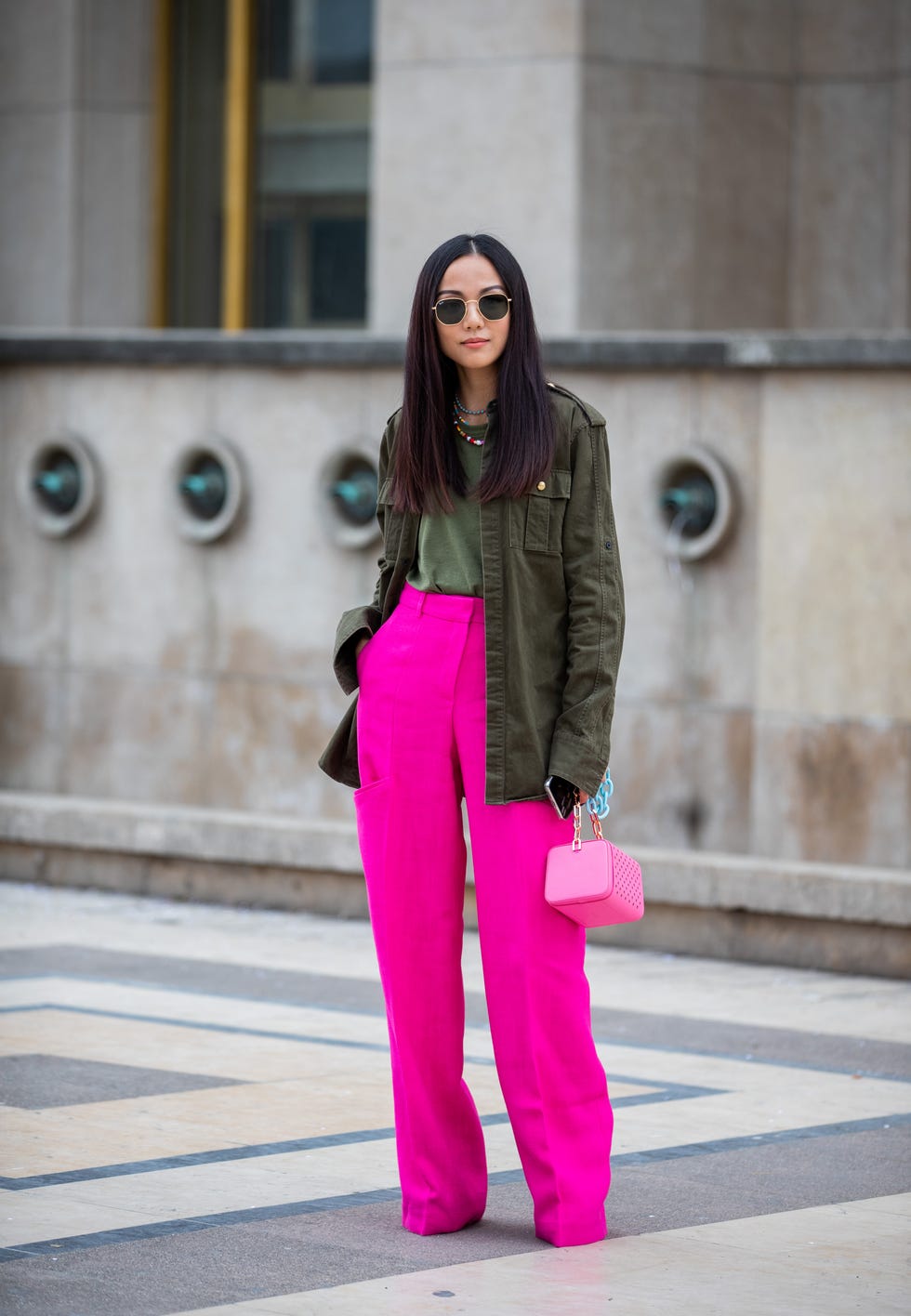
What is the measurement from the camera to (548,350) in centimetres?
1075

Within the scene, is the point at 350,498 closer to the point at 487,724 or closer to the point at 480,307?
the point at 480,307

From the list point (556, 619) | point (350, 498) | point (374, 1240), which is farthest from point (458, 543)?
point (350, 498)

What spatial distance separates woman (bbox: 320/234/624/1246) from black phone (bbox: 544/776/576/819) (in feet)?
0.09

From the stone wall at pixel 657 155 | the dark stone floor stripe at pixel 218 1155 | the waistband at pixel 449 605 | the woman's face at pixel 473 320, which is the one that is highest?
the stone wall at pixel 657 155

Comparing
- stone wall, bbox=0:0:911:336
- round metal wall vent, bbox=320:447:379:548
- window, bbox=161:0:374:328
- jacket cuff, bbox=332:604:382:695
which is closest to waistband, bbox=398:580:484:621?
jacket cuff, bbox=332:604:382:695

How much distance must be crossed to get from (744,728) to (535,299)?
323 cm

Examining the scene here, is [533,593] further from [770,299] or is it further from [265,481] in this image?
[770,299]

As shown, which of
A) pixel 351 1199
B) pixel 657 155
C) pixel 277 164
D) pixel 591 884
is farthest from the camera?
pixel 277 164

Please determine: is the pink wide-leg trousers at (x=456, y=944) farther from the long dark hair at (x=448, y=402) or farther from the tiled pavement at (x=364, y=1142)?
the long dark hair at (x=448, y=402)

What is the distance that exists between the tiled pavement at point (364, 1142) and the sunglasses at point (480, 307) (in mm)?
1935

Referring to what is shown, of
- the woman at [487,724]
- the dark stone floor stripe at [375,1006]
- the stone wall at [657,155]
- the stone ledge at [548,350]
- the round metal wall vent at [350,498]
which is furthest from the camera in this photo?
the stone wall at [657,155]

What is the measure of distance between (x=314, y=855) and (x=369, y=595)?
1.35 meters

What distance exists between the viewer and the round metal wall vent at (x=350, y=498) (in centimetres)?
1135

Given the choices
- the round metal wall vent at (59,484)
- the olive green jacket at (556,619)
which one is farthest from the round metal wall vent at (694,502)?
the olive green jacket at (556,619)
